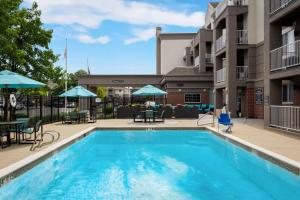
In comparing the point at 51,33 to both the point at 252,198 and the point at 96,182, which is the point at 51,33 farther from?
the point at 252,198

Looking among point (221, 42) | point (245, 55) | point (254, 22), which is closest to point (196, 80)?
point (221, 42)

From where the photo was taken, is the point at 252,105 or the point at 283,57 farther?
the point at 252,105

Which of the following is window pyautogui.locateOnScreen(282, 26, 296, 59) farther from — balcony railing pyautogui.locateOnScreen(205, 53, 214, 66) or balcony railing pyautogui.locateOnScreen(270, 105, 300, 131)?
balcony railing pyautogui.locateOnScreen(205, 53, 214, 66)

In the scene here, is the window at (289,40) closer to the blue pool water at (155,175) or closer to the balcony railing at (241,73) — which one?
the blue pool water at (155,175)

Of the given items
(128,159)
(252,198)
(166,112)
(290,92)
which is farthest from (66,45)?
(252,198)

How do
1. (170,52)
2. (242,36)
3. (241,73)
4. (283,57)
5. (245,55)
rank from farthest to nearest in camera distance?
(170,52) < (245,55) < (242,36) < (241,73) < (283,57)

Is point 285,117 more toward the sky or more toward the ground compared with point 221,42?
more toward the ground

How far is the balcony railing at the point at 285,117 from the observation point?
1517 cm

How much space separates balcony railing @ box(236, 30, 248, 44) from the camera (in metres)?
28.7

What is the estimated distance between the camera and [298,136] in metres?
14.3

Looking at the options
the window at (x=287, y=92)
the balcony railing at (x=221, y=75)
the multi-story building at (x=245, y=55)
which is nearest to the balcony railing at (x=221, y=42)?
the multi-story building at (x=245, y=55)

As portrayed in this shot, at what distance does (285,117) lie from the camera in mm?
16188

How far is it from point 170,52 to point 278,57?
39.2 metres

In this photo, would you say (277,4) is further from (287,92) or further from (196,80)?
(196,80)
